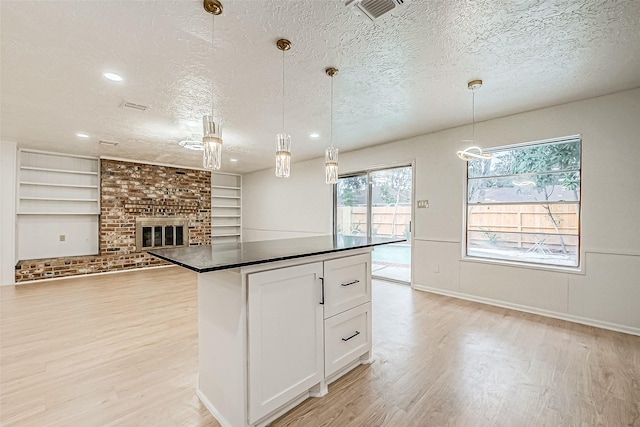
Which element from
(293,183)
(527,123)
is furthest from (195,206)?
(527,123)

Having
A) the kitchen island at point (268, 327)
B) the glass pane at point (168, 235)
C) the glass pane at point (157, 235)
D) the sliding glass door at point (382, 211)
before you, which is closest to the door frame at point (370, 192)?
the sliding glass door at point (382, 211)

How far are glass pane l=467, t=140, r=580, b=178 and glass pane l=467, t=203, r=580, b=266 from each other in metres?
0.48

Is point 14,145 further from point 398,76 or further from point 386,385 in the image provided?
point 386,385

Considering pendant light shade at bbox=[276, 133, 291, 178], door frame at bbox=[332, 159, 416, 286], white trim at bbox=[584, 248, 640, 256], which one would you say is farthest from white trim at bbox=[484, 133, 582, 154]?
pendant light shade at bbox=[276, 133, 291, 178]

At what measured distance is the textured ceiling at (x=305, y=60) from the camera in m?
1.78

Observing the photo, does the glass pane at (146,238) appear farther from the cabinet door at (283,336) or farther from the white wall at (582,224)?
the cabinet door at (283,336)

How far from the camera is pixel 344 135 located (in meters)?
4.51

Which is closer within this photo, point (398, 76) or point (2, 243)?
point (398, 76)

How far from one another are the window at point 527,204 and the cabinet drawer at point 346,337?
261 cm

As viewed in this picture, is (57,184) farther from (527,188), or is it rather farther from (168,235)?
(527,188)

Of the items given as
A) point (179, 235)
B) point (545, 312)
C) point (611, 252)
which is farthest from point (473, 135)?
point (179, 235)

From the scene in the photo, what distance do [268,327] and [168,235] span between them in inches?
244

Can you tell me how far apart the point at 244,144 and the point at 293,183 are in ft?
6.58

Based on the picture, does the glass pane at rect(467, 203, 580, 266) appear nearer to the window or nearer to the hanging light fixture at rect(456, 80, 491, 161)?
the window
